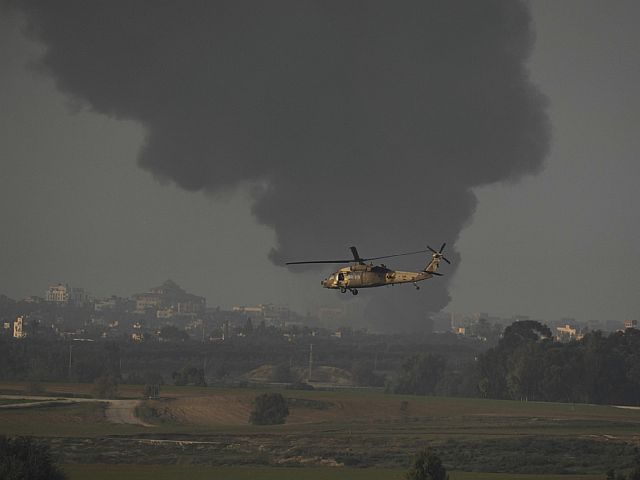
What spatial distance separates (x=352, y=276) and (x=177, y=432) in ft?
168

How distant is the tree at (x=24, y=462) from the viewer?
7381 cm

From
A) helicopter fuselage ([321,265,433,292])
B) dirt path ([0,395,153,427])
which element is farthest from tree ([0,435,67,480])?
dirt path ([0,395,153,427])

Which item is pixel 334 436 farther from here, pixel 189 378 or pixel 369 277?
pixel 189 378

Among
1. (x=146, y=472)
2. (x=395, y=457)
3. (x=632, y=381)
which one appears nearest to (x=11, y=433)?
(x=146, y=472)

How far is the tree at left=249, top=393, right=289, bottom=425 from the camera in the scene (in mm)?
138750

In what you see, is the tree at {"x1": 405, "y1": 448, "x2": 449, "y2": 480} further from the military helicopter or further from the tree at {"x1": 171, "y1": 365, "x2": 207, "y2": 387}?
the tree at {"x1": 171, "y1": 365, "x2": 207, "y2": 387}

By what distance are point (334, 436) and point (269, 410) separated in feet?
66.4

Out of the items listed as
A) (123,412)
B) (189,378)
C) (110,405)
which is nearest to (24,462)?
(123,412)

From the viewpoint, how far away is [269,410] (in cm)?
14038

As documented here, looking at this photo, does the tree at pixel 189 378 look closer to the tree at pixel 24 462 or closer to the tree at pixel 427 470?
the tree at pixel 24 462

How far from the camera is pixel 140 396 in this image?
15825cm

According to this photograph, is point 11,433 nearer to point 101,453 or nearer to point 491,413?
point 101,453

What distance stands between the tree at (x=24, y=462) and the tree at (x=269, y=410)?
193 feet

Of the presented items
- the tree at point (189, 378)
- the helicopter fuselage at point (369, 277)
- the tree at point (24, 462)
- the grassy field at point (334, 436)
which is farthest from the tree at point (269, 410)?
the helicopter fuselage at point (369, 277)
